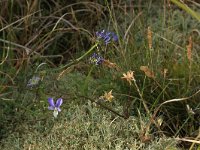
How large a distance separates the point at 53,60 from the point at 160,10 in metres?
0.78

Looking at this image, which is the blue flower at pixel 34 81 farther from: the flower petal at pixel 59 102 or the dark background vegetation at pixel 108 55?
the flower petal at pixel 59 102

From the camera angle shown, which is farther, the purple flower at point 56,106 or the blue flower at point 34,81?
the blue flower at point 34,81

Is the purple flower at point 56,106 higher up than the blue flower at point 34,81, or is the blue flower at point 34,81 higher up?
the purple flower at point 56,106

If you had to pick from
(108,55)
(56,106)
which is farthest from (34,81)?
(108,55)

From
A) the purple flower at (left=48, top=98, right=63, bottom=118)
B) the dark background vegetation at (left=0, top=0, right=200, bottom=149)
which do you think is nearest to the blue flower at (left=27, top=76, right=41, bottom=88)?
the dark background vegetation at (left=0, top=0, right=200, bottom=149)

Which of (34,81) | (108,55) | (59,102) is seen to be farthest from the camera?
(108,55)

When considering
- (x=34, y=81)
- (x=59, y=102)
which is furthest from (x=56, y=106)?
(x=34, y=81)

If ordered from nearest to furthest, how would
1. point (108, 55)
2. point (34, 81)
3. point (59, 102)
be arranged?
point (59, 102) → point (34, 81) → point (108, 55)

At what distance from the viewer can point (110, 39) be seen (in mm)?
2160

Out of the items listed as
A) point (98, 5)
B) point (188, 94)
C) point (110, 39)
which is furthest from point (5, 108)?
point (98, 5)

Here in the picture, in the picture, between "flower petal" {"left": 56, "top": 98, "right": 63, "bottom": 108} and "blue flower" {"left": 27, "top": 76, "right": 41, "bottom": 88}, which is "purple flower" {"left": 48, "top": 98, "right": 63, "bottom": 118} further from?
"blue flower" {"left": 27, "top": 76, "right": 41, "bottom": 88}

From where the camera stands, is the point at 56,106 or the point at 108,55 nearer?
the point at 56,106

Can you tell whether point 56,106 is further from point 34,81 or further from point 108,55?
point 108,55

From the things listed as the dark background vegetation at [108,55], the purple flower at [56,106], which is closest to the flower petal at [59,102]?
the purple flower at [56,106]
